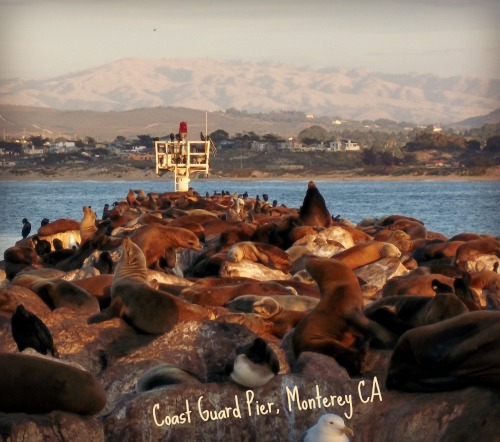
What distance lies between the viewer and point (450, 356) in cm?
482

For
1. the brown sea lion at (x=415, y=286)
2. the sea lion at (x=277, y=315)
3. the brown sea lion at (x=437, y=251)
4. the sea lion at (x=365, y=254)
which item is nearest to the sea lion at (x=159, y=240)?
the sea lion at (x=365, y=254)

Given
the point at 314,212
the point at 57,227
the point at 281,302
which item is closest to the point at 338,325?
the point at 281,302

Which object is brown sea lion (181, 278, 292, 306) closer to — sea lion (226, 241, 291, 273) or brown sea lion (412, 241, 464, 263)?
sea lion (226, 241, 291, 273)

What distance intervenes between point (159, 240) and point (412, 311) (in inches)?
214

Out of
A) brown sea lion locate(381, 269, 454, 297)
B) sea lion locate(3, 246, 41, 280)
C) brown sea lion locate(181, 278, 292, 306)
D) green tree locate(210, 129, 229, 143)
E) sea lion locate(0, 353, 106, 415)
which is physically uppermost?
sea lion locate(0, 353, 106, 415)

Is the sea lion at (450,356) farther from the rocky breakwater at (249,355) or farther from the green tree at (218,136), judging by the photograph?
the green tree at (218,136)

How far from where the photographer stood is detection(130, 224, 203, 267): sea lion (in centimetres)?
1149

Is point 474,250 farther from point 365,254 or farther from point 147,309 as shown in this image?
point 147,309

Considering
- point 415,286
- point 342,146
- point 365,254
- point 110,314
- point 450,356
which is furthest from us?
point 342,146

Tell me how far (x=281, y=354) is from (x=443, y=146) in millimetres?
89073

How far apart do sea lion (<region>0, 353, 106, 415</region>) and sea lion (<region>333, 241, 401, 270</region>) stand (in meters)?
6.49

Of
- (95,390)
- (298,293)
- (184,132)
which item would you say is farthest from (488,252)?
(184,132)

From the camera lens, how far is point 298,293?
29.9 ft

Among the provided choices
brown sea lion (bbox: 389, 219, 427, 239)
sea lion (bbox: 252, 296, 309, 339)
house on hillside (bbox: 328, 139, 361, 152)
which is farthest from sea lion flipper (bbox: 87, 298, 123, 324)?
house on hillside (bbox: 328, 139, 361, 152)
